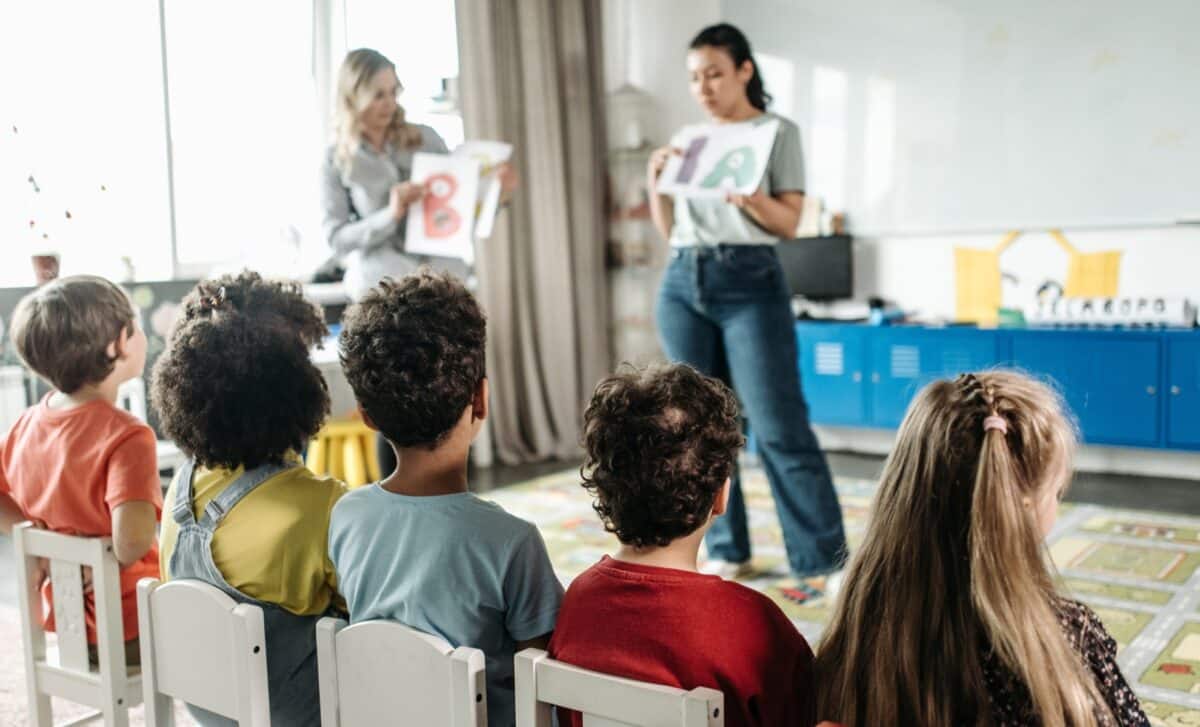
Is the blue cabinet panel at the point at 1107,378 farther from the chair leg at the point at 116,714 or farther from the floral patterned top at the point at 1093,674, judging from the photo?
the chair leg at the point at 116,714

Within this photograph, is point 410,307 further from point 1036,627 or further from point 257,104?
point 257,104

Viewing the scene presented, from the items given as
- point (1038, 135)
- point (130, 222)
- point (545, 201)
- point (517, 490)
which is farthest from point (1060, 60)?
point (130, 222)

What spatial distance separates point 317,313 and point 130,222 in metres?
2.83

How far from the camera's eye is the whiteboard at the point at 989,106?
4195mm

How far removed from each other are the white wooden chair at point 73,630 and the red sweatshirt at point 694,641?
27.4 inches

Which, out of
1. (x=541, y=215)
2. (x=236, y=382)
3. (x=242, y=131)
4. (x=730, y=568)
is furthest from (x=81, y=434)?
(x=541, y=215)

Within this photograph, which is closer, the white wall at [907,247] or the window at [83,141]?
the window at [83,141]

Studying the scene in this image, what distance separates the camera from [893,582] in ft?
3.50

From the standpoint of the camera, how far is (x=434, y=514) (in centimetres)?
125

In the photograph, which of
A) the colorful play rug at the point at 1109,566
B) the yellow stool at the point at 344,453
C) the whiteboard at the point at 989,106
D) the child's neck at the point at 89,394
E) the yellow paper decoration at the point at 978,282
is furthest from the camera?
the yellow paper decoration at the point at 978,282

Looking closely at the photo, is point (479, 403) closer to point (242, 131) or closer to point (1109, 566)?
point (1109, 566)

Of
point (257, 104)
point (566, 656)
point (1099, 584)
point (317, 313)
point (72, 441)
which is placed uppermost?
point (257, 104)

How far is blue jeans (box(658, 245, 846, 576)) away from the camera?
2.68 meters

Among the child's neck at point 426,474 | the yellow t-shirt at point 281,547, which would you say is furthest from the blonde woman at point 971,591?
the yellow t-shirt at point 281,547
